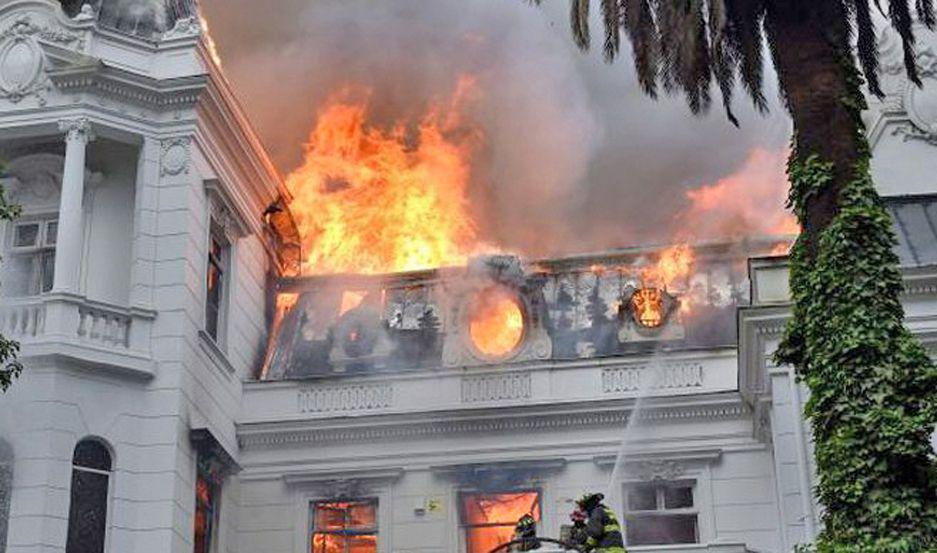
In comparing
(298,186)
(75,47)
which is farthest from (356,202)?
(75,47)

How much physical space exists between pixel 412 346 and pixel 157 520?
23.3ft

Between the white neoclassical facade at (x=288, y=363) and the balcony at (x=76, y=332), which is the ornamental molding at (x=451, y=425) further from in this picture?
the balcony at (x=76, y=332)

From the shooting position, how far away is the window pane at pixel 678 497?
25219 mm

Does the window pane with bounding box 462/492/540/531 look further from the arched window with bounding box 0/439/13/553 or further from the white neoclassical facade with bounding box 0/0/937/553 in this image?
the arched window with bounding box 0/439/13/553

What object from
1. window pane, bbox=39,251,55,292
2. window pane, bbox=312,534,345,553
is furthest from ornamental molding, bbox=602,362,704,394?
window pane, bbox=39,251,55,292

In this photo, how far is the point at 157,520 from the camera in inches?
887

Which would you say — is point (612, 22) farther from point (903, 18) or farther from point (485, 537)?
point (485, 537)

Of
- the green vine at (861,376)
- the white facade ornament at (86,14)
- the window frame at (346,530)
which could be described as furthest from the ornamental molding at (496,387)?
the green vine at (861,376)

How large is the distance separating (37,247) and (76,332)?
2930 millimetres

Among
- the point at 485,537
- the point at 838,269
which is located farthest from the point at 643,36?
the point at 485,537

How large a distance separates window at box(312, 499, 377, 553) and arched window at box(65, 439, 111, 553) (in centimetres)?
486

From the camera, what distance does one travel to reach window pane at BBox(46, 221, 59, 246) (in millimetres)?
25031

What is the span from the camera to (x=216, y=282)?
26.5 metres

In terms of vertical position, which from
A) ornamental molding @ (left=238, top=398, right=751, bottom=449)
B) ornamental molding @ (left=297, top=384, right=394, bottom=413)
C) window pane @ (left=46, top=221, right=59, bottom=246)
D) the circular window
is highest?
window pane @ (left=46, top=221, right=59, bottom=246)
